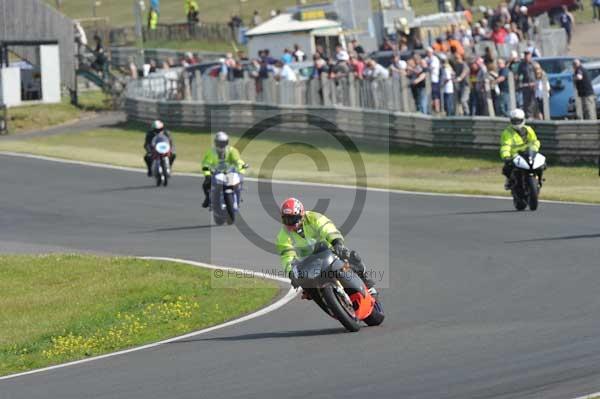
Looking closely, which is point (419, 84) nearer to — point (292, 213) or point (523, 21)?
point (523, 21)

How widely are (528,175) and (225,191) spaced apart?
193 inches

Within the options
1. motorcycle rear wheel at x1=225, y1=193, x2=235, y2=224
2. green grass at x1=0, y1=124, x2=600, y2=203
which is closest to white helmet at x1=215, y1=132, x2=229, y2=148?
motorcycle rear wheel at x1=225, y1=193, x2=235, y2=224

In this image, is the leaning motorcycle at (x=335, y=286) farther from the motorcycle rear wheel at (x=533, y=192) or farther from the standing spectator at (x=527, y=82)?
the standing spectator at (x=527, y=82)

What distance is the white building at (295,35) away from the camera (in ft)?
148

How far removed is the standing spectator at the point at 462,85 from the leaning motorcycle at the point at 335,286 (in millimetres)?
18350

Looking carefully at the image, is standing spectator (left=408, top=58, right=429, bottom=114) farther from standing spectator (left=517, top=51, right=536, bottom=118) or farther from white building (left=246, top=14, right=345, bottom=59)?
white building (left=246, top=14, right=345, bottom=59)

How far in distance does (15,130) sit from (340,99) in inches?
552

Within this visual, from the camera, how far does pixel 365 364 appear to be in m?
10.9

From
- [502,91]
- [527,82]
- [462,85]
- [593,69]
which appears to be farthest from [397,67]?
[527,82]

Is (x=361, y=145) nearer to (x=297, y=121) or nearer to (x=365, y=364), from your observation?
(x=297, y=121)

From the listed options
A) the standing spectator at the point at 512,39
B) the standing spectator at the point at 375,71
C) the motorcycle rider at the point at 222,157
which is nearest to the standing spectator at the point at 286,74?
the standing spectator at the point at 375,71

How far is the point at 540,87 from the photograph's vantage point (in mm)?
29047

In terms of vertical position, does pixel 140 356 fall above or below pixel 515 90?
below

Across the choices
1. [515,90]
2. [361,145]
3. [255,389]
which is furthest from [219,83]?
[255,389]
